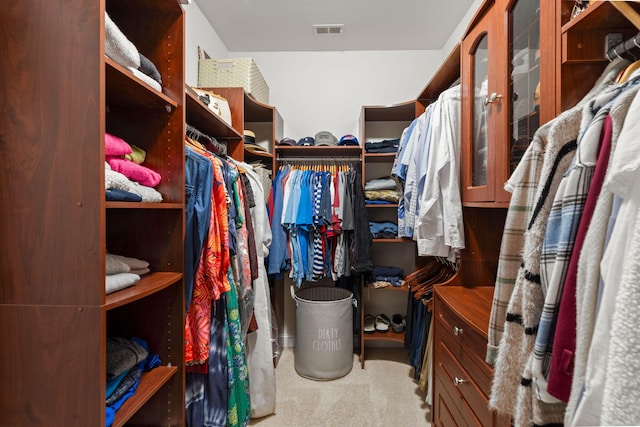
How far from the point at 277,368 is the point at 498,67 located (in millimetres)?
2356

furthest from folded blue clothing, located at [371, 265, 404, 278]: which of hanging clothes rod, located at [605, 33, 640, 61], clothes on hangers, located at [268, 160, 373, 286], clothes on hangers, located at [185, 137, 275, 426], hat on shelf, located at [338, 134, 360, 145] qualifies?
hanging clothes rod, located at [605, 33, 640, 61]

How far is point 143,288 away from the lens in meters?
0.84

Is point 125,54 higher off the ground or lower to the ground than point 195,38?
lower

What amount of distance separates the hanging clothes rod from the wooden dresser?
819mm

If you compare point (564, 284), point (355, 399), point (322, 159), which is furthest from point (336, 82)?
point (355, 399)

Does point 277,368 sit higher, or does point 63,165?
point 63,165

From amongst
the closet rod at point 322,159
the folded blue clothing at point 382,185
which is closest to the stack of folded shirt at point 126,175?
the closet rod at point 322,159

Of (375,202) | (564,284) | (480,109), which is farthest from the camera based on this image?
(375,202)

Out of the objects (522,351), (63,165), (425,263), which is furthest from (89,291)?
(425,263)

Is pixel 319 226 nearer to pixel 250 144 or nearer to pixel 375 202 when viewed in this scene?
pixel 375 202

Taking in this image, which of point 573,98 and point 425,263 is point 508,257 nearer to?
point 573,98

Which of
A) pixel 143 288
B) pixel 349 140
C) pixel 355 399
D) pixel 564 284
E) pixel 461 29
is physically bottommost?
pixel 355 399

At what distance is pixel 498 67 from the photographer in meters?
1.08

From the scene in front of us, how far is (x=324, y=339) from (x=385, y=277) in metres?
0.68
